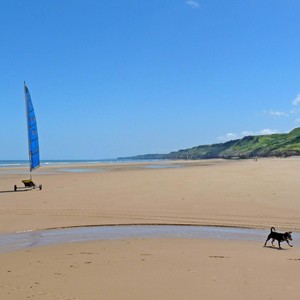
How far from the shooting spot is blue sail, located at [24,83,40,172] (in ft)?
87.0

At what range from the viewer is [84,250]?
8.72 meters

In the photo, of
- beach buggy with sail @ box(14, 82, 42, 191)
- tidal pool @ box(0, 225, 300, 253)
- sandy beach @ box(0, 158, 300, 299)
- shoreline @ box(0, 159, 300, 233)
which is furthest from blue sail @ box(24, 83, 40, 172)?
tidal pool @ box(0, 225, 300, 253)

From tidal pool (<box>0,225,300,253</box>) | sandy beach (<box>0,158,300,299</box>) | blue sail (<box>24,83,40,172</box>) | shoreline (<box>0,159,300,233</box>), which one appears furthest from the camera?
blue sail (<box>24,83,40,172</box>)

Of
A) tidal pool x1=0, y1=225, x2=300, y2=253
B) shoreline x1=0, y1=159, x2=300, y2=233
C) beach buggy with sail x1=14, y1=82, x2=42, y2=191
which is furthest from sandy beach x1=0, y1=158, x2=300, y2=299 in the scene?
beach buggy with sail x1=14, y1=82, x2=42, y2=191

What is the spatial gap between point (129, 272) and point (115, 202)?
9.50 meters

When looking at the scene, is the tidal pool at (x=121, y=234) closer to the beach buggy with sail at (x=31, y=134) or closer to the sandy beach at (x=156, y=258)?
the sandy beach at (x=156, y=258)

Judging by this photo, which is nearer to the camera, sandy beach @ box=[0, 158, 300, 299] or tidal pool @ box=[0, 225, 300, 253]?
sandy beach @ box=[0, 158, 300, 299]

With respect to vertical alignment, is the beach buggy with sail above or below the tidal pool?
above

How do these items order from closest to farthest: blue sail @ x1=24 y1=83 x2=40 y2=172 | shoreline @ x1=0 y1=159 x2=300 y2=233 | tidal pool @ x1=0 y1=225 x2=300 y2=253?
1. tidal pool @ x1=0 y1=225 x2=300 y2=253
2. shoreline @ x1=0 y1=159 x2=300 y2=233
3. blue sail @ x1=24 y1=83 x2=40 y2=172

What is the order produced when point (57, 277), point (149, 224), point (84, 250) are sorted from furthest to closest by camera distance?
point (149, 224) < point (84, 250) < point (57, 277)

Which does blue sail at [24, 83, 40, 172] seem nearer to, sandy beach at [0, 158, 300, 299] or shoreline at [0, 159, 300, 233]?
shoreline at [0, 159, 300, 233]

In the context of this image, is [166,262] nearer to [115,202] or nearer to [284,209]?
[284,209]

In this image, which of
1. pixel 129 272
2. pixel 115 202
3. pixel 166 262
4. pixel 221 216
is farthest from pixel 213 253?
pixel 115 202

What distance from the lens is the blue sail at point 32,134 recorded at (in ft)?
87.0
